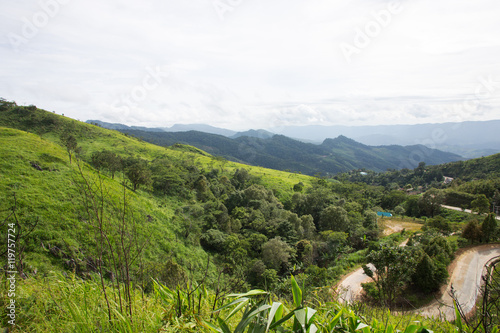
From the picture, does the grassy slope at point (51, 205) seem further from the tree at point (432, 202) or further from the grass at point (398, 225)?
the tree at point (432, 202)

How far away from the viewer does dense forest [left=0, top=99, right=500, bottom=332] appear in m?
2.21

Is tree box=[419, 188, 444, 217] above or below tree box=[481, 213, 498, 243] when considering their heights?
below

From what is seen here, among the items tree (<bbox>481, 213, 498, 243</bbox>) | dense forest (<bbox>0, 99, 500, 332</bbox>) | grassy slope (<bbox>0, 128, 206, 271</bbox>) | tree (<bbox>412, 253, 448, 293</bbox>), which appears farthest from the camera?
tree (<bbox>481, 213, 498, 243</bbox>)

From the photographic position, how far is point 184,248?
20.4m

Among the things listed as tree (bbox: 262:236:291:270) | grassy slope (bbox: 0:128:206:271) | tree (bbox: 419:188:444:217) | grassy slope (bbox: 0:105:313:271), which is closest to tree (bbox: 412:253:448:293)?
tree (bbox: 262:236:291:270)

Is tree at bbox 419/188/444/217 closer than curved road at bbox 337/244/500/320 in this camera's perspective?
No

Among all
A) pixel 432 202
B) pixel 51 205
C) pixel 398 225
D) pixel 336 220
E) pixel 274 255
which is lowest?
pixel 398 225

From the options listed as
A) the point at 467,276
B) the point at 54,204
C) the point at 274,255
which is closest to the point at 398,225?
the point at 467,276

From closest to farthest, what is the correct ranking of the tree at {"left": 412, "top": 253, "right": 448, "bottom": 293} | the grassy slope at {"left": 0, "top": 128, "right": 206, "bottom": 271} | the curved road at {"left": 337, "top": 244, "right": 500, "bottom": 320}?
the grassy slope at {"left": 0, "top": 128, "right": 206, "bottom": 271}
the curved road at {"left": 337, "top": 244, "right": 500, "bottom": 320}
the tree at {"left": 412, "top": 253, "right": 448, "bottom": 293}

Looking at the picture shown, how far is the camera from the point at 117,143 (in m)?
51.2

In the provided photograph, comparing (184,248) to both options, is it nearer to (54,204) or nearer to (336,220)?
(54,204)

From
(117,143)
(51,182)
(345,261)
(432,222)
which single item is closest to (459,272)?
(345,261)

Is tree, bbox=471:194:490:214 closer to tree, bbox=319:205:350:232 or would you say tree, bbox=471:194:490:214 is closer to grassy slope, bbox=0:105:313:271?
tree, bbox=319:205:350:232

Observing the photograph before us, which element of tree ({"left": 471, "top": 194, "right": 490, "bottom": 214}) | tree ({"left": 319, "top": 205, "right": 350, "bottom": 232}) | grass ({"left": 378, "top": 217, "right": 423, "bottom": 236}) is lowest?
grass ({"left": 378, "top": 217, "right": 423, "bottom": 236})
